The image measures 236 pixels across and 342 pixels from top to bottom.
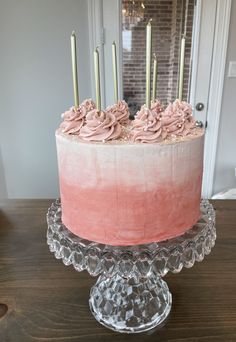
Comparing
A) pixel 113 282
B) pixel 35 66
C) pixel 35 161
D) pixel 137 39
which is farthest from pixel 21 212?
pixel 137 39

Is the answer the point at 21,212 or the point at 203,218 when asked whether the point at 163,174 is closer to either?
the point at 203,218

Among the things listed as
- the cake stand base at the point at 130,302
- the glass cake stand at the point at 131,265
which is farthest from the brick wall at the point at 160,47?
the cake stand base at the point at 130,302

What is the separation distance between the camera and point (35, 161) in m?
2.13

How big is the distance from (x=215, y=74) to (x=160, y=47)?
435 mm

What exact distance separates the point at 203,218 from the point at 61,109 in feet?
5.22

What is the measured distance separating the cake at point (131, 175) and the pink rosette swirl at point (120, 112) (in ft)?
0.36

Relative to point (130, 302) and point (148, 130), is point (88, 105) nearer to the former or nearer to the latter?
point (148, 130)

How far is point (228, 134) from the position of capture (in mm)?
2186

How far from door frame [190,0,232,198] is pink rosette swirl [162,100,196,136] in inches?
61.2

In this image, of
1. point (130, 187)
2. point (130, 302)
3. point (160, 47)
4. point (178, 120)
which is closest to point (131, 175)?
point (130, 187)

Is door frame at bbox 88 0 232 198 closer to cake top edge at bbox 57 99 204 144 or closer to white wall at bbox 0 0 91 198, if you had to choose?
white wall at bbox 0 0 91 198

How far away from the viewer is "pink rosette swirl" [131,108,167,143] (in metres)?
0.54

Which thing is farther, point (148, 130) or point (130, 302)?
point (130, 302)

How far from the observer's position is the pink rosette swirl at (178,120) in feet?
1.94
